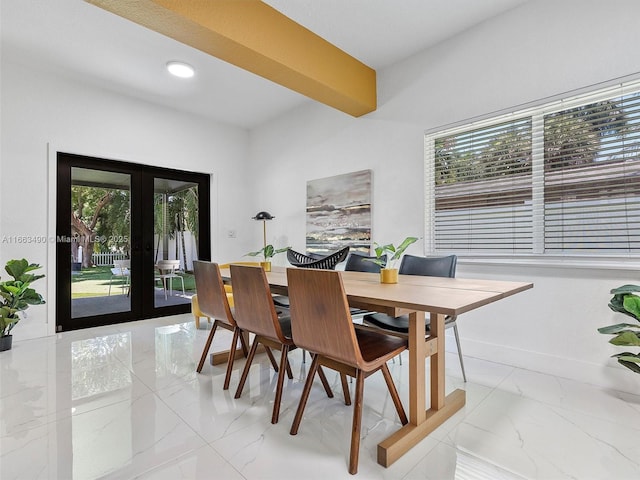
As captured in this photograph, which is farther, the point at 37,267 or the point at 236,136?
the point at 236,136

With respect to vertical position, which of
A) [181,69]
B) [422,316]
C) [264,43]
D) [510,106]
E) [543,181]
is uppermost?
[181,69]

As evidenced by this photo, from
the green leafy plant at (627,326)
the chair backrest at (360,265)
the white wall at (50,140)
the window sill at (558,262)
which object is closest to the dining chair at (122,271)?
the white wall at (50,140)

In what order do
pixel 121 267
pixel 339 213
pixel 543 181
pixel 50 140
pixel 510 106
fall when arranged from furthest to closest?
pixel 121 267 < pixel 339 213 < pixel 50 140 < pixel 510 106 < pixel 543 181

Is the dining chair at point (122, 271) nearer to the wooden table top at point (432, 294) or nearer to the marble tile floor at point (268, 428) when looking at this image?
the marble tile floor at point (268, 428)

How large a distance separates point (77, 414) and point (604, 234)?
11.3 ft

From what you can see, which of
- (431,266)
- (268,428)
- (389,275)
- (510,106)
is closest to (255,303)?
(268,428)


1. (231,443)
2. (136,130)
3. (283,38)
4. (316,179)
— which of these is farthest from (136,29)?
(231,443)

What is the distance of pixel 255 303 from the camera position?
191 cm

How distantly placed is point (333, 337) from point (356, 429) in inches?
15.6

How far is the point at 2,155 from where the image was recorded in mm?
3246

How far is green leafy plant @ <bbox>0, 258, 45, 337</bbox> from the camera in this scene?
9.59 ft

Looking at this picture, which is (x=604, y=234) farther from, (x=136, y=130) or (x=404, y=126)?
(x=136, y=130)

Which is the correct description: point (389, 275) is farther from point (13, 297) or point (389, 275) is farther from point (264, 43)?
point (13, 297)

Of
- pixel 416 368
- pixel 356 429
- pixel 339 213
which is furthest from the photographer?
pixel 339 213
